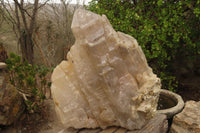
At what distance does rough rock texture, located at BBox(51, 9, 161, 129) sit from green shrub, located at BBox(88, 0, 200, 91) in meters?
1.88

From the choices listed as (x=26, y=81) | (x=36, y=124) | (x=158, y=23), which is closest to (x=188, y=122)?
(x=158, y=23)

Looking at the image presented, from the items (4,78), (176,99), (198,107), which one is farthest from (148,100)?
(4,78)

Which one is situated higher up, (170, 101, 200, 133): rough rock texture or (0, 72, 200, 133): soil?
(170, 101, 200, 133): rough rock texture

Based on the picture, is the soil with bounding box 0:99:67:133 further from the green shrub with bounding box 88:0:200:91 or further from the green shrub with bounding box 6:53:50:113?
the green shrub with bounding box 88:0:200:91

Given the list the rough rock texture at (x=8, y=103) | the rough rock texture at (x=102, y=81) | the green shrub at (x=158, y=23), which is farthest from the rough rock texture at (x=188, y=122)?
the rough rock texture at (x=8, y=103)

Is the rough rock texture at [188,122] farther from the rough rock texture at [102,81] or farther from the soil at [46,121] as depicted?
the soil at [46,121]

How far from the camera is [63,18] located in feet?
34.8

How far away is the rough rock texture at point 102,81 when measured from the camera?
1.60m

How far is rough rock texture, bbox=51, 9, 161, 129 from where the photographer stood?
160 centimetres

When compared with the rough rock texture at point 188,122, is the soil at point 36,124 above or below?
below

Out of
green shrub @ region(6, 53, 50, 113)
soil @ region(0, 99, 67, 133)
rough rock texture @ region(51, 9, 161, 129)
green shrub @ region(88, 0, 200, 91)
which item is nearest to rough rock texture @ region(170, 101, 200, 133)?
rough rock texture @ region(51, 9, 161, 129)

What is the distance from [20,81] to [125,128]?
11.4 ft

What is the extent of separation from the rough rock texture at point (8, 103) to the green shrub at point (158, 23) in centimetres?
287

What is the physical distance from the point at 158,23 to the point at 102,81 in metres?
2.57
